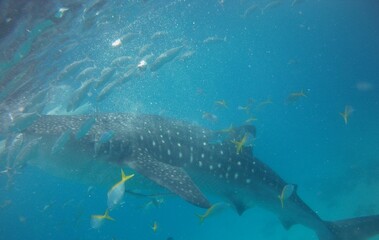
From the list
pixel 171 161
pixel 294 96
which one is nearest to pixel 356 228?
pixel 171 161

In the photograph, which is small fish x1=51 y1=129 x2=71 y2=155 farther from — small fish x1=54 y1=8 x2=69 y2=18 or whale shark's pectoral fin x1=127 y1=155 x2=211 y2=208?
small fish x1=54 y1=8 x2=69 y2=18

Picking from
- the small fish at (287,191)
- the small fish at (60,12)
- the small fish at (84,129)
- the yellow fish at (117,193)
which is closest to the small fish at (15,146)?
the small fish at (84,129)

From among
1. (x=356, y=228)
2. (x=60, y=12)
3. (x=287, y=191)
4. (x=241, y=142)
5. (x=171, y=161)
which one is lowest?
(x=356, y=228)

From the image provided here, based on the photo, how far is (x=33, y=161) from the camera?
6.35 metres

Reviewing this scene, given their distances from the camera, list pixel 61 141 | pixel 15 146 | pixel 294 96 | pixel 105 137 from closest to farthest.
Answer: pixel 61 141 → pixel 105 137 → pixel 15 146 → pixel 294 96

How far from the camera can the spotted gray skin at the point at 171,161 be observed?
6.33 m

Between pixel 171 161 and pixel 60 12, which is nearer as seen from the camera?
pixel 171 161

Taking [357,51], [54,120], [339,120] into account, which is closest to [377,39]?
[357,51]

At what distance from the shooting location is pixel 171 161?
7027 mm

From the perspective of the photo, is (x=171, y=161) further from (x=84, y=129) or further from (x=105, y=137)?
(x=84, y=129)

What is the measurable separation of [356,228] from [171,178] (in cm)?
500

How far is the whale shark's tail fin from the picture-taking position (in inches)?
275

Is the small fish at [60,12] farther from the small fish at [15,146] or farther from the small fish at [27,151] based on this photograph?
the small fish at [27,151]

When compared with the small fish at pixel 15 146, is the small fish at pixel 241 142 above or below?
below
